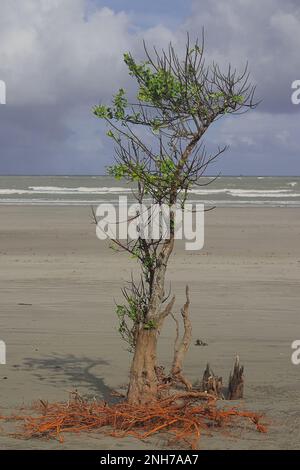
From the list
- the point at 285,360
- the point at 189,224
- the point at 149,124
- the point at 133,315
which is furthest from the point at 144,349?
the point at 189,224

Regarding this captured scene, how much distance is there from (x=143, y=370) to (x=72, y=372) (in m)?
2.30

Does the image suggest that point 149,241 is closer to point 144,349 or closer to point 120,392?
point 144,349

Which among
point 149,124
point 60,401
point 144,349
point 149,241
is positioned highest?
A: point 149,124

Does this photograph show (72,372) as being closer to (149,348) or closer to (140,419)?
(149,348)

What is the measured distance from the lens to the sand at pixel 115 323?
8.16m

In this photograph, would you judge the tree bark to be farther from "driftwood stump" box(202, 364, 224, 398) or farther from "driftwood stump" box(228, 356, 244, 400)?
"driftwood stump" box(228, 356, 244, 400)

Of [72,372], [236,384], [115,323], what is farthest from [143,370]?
[115,323]

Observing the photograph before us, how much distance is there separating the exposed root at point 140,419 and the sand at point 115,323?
0.19 meters

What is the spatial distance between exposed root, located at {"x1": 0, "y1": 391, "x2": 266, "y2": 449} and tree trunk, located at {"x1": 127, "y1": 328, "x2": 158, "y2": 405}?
4.2 inches

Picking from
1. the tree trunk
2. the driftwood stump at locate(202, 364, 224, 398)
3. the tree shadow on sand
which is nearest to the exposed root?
the tree trunk

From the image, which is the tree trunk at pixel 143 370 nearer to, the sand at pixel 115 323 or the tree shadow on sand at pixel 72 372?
the sand at pixel 115 323

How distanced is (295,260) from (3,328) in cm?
1109

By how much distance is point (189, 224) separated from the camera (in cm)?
3288

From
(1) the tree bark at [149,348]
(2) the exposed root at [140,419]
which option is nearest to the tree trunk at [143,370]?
(1) the tree bark at [149,348]
